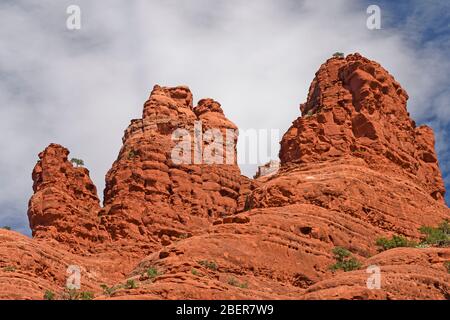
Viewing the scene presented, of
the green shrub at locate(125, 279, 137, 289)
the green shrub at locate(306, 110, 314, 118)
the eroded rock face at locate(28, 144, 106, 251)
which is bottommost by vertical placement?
the green shrub at locate(125, 279, 137, 289)

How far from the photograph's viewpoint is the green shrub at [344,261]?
167 feet

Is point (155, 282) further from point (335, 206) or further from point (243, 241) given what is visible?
point (335, 206)

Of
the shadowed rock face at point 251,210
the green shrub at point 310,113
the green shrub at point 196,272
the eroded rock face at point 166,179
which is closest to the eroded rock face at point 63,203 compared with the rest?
the shadowed rock face at point 251,210

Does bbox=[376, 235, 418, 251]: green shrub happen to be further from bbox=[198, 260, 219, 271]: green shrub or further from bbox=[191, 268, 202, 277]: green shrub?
bbox=[191, 268, 202, 277]: green shrub

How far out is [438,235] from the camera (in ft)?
192

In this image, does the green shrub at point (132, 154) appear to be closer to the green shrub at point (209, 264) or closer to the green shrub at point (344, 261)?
the green shrub at point (344, 261)

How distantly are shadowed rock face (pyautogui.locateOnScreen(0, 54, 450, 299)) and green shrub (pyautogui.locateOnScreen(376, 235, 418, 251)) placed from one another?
2.90 ft

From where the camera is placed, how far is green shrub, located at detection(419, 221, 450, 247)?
56.2 m

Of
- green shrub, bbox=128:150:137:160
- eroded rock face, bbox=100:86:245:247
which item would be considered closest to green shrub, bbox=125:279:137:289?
eroded rock face, bbox=100:86:245:247

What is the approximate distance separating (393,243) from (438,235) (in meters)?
3.52

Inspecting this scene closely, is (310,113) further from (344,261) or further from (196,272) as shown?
(196,272)

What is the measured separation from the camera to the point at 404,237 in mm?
60375

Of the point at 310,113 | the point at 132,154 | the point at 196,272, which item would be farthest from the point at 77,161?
the point at 196,272
